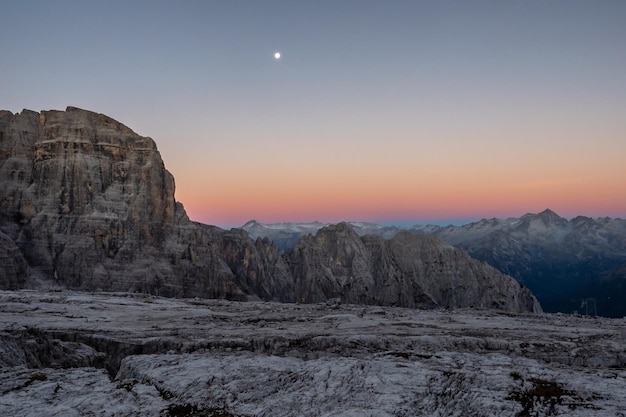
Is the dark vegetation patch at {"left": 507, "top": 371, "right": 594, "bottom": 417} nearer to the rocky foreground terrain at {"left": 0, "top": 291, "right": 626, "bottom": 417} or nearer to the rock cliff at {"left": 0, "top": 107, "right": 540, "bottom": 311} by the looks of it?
the rocky foreground terrain at {"left": 0, "top": 291, "right": 626, "bottom": 417}

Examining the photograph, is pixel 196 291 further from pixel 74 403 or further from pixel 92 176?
pixel 74 403

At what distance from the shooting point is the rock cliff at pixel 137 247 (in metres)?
107

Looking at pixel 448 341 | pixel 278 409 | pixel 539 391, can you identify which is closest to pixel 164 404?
pixel 278 409

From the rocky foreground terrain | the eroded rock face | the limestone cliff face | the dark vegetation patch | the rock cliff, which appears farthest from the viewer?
the eroded rock face

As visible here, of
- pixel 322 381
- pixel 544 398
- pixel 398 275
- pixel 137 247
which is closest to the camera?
pixel 544 398

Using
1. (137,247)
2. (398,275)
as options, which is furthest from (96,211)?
(398,275)

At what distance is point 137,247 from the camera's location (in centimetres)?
11338

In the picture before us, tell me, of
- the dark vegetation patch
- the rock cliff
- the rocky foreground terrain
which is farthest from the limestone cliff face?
the dark vegetation patch

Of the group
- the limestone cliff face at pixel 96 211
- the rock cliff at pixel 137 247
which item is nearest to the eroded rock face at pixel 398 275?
the rock cliff at pixel 137 247

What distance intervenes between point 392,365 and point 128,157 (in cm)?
11870

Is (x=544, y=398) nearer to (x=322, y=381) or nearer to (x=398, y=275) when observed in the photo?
(x=322, y=381)

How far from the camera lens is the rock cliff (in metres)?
107

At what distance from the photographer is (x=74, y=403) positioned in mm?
15406

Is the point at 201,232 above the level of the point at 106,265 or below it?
above
